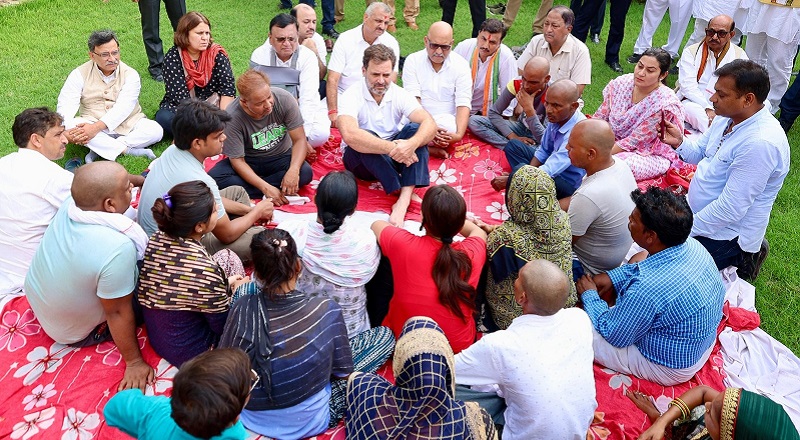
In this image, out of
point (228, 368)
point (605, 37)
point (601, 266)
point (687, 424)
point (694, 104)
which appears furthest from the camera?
point (605, 37)

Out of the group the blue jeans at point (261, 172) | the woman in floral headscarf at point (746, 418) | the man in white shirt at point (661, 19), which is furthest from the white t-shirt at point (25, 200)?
the man in white shirt at point (661, 19)

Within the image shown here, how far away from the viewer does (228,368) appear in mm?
2188

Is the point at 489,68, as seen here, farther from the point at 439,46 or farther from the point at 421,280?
the point at 421,280

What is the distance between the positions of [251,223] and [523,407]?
7.63ft

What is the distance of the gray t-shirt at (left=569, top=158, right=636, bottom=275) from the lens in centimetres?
394

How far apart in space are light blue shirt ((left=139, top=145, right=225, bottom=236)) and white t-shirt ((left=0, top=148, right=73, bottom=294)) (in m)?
0.52

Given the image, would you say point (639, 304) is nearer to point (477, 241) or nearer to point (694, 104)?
point (477, 241)

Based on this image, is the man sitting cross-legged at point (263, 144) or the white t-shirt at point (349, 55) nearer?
the man sitting cross-legged at point (263, 144)

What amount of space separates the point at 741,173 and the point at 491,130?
2464mm

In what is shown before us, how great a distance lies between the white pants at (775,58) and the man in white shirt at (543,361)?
A: 6.14 m

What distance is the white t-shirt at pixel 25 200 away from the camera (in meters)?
3.74

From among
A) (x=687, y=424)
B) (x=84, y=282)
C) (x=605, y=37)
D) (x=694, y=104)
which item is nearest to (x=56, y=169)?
(x=84, y=282)

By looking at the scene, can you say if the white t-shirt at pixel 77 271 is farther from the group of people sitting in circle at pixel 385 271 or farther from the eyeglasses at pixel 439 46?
the eyeglasses at pixel 439 46

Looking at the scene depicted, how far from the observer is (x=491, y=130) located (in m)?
6.02
